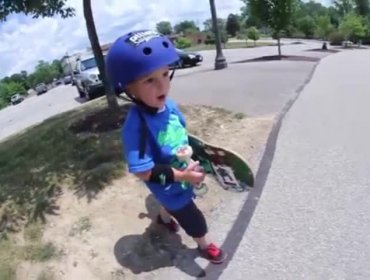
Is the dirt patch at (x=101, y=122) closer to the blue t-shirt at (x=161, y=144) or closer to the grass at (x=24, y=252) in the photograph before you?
the grass at (x=24, y=252)

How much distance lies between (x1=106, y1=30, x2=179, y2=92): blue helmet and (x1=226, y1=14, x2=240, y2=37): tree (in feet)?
373

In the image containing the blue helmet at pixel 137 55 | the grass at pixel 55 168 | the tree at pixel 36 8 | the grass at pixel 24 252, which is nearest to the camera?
the blue helmet at pixel 137 55

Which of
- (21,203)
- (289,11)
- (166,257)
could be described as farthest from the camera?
(289,11)

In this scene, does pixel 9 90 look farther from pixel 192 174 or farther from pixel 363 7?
pixel 192 174

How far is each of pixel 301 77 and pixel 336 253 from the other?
11.0 m

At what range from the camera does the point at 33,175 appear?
5.86 metres

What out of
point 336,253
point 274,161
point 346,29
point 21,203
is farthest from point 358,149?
point 346,29

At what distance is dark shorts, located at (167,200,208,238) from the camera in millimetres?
3748

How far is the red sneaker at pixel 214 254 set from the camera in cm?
380

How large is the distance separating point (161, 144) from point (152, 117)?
19 cm

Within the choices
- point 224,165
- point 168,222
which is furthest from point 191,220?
point 168,222

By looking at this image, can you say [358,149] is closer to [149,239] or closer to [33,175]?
[149,239]

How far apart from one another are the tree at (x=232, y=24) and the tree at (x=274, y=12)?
87725mm

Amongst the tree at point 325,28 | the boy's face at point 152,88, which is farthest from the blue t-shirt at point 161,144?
the tree at point 325,28
